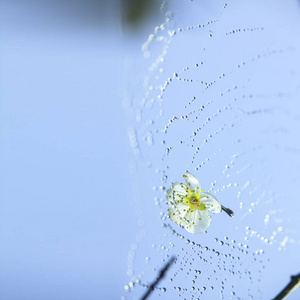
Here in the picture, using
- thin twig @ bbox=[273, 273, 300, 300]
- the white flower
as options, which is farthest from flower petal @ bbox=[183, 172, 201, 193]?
thin twig @ bbox=[273, 273, 300, 300]

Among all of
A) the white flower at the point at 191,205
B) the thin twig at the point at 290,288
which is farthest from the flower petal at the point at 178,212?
the thin twig at the point at 290,288

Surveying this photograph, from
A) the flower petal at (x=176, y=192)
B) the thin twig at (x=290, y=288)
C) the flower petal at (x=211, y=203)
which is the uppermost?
the thin twig at (x=290, y=288)

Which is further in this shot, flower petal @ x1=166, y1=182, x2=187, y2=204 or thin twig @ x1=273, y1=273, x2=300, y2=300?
flower petal @ x1=166, y1=182, x2=187, y2=204

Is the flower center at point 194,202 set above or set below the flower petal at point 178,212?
above

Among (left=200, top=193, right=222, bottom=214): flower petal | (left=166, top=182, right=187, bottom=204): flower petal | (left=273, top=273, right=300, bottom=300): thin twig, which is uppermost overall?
(left=273, top=273, right=300, bottom=300): thin twig

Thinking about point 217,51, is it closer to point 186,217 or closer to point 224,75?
point 224,75

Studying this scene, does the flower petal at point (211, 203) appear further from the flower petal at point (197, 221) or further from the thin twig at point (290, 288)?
the thin twig at point (290, 288)

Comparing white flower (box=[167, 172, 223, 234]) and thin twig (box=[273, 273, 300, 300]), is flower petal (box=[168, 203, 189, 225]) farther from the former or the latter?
thin twig (box=[273, 273, 300, 300])

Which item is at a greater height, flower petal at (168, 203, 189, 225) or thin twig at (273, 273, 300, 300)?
thin twig at (273, 273, 300, 300)

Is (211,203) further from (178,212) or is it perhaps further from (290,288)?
(290,288)
